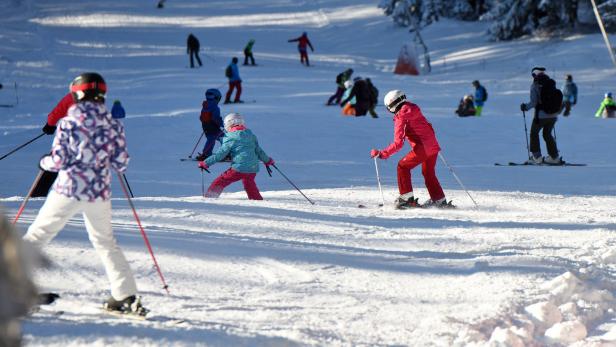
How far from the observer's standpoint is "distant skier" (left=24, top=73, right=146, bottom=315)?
5.47 meters

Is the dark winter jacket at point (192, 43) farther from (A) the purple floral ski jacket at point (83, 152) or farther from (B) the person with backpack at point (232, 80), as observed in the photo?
(A) the purple floral ski jacket at point (83, 152)

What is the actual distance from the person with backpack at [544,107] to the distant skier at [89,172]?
10483 mm

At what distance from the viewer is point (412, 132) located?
1056 cm

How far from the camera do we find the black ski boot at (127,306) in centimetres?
560

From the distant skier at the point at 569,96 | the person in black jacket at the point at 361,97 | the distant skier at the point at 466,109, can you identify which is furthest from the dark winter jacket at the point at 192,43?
the distant skier at the point at 569,96

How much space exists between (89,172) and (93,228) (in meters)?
0.35

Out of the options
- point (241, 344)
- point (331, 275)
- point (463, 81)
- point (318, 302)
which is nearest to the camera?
point (241, 344)

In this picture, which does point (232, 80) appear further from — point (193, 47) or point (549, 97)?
point (549, 97)

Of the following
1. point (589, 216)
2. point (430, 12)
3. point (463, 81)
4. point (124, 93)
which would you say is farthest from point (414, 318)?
point (430, 12)

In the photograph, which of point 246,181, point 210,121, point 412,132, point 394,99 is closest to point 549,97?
point 412,132

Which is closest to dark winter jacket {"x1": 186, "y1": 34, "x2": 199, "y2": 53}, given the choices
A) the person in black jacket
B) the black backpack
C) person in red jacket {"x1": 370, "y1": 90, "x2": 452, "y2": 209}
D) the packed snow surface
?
the packed snow surface

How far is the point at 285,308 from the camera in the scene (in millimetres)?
6109

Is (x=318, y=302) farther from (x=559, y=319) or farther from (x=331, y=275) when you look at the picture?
(x=559, y=319)

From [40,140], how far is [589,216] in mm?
11820
